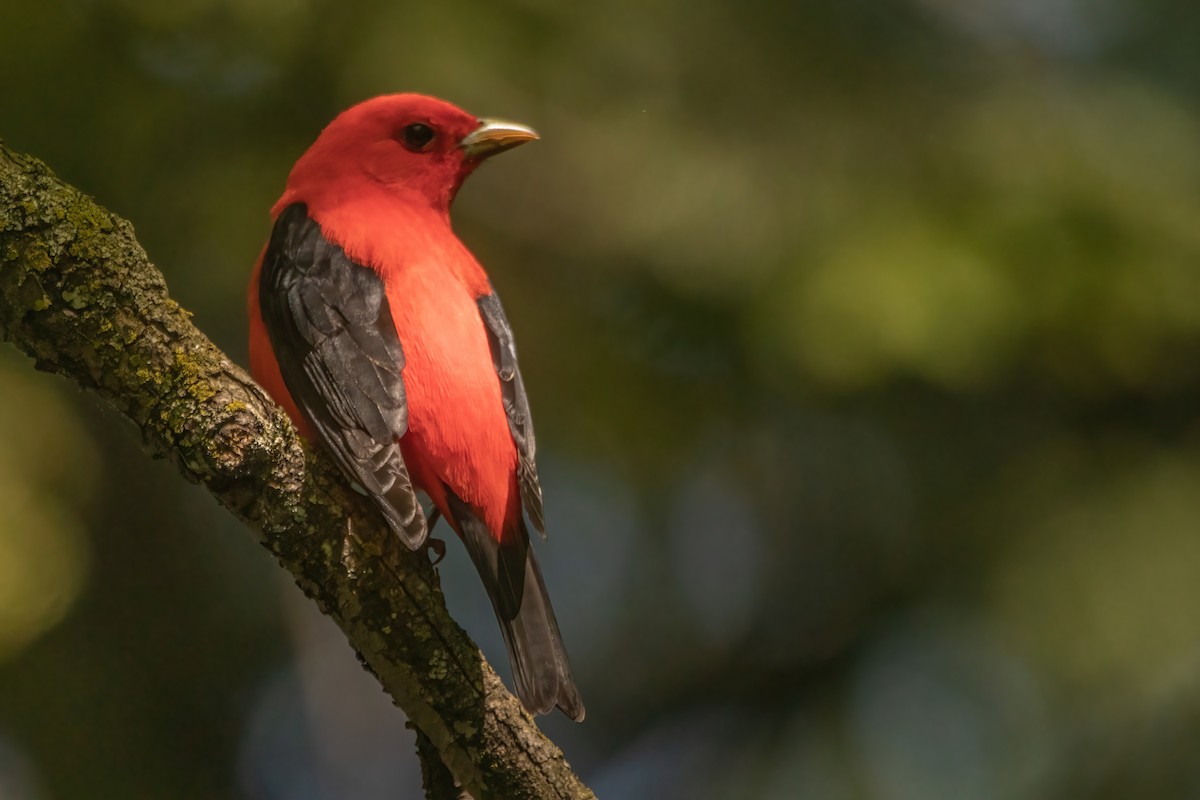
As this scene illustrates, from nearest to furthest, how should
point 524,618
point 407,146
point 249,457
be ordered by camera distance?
point 249,457, point 524,618, point 407,146

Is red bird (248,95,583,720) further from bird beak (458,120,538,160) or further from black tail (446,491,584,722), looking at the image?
bird beak (458,120,538,160)

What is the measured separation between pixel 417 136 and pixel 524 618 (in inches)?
79.0

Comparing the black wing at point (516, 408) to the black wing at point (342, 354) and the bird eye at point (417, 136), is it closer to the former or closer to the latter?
the black wing at point (342, 354)

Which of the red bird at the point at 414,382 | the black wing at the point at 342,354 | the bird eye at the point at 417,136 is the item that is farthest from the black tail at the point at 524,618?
the bird eye at the point at 417,136

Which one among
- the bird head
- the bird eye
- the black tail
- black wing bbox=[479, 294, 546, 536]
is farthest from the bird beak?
the black tail

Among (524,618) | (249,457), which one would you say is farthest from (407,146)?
(249,457)

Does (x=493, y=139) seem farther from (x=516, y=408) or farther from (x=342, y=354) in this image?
(x=342, y=354)

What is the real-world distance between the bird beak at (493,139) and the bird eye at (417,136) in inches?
4.8

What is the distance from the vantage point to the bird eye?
4.77 m

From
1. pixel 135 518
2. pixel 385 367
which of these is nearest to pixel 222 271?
pixel 135 518

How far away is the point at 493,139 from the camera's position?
4797mm

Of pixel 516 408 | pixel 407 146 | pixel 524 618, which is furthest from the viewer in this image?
pixel 407 146

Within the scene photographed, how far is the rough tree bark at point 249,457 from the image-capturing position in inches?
106

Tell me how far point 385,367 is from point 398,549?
0.71m
